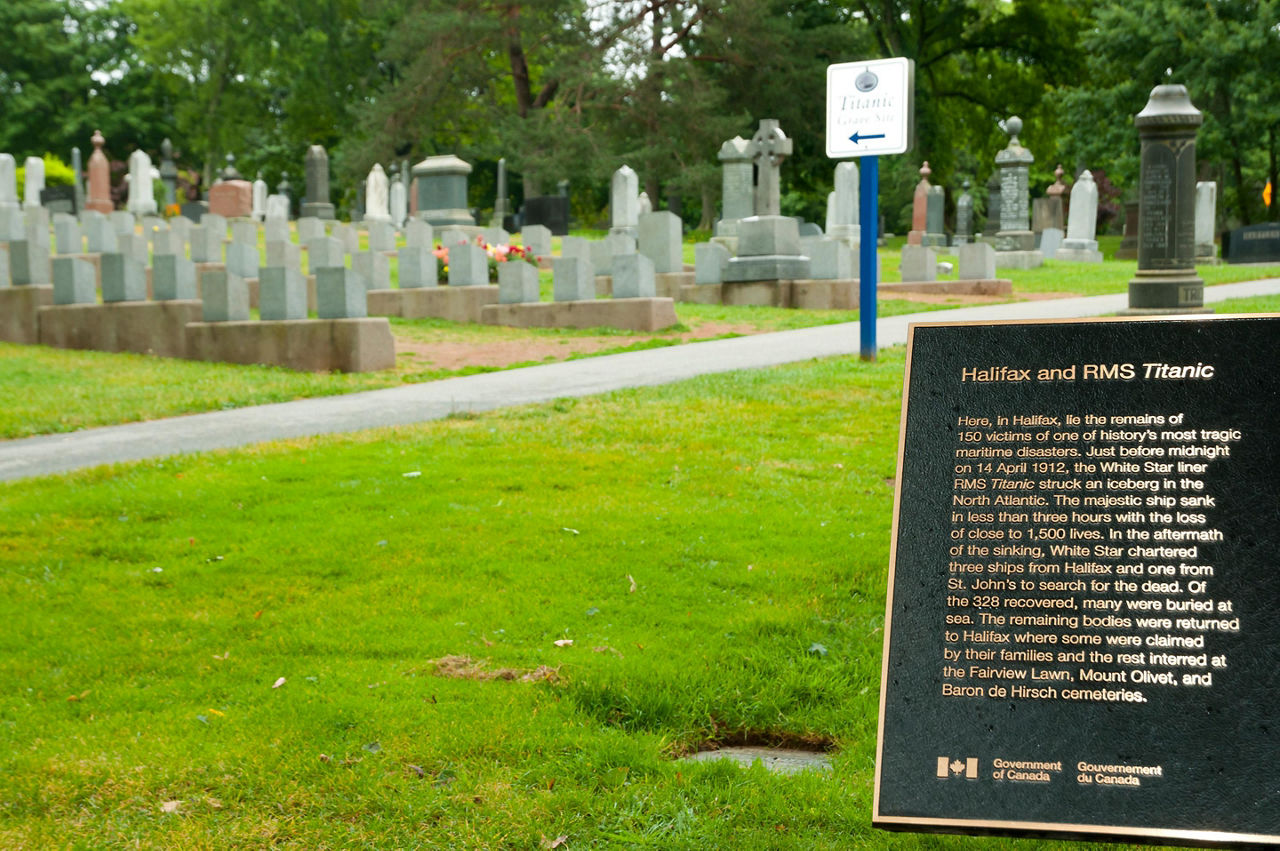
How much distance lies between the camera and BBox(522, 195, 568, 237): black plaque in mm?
35406

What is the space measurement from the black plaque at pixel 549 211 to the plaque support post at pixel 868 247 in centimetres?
2438

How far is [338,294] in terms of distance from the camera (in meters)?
13.2

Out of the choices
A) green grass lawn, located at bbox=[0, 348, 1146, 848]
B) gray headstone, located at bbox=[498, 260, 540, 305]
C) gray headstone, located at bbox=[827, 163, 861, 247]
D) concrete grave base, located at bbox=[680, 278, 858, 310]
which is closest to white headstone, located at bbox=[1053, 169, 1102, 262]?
gray headstone, located at bbox=[827, 163, 861, 247]

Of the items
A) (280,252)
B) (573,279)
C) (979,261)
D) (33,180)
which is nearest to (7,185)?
(33,180)

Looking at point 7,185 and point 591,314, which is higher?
point 7,185

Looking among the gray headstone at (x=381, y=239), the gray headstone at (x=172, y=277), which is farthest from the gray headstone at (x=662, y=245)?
the gray headstone at (x=172, y=277)

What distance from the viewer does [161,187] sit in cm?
4397

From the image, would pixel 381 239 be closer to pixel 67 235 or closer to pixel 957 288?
pixel 67 235

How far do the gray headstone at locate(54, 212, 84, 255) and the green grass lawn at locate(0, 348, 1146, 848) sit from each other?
1691cm

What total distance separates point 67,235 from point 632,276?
11434mm

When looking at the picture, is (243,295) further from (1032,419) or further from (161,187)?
(161,187)

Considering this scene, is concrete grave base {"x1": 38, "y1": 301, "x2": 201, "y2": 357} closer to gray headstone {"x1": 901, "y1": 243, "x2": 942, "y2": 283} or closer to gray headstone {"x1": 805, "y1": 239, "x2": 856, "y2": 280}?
gray headstone {"x1": 805, "y1": 239, "x2": 856, "y2": 280}

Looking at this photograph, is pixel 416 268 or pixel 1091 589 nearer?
pixel 1091 589

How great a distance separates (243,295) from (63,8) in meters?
56.8
